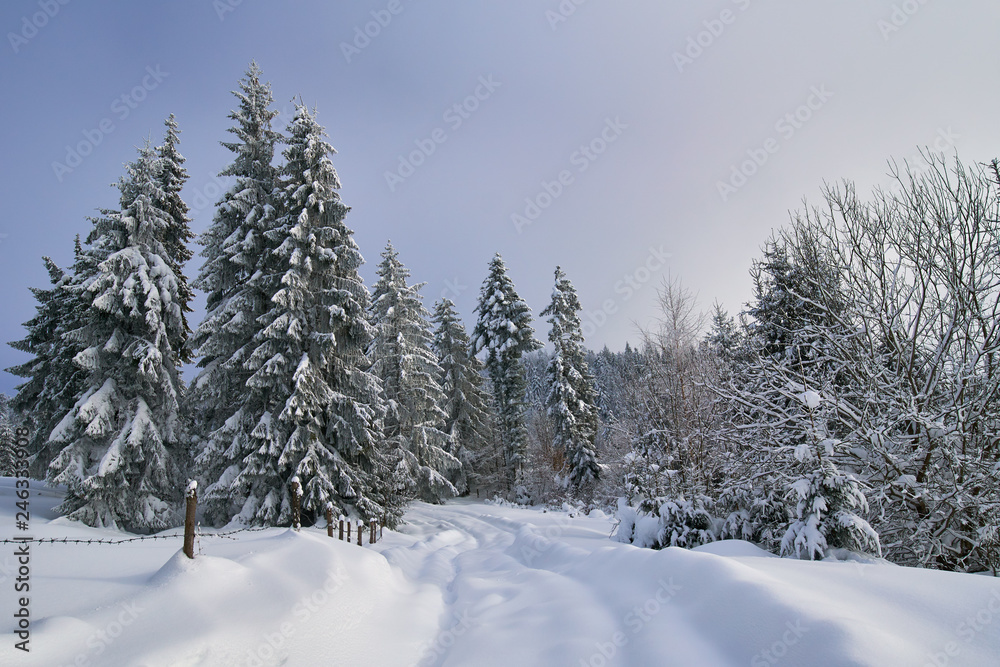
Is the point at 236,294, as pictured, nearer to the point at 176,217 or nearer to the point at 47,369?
the point at 176,217

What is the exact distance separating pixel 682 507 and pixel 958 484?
167 inches

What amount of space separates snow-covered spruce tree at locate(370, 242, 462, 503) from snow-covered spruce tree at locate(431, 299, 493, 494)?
104 inches

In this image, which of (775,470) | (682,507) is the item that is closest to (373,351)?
(682,507)

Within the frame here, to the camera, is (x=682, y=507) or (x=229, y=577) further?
(x=682, y=507)

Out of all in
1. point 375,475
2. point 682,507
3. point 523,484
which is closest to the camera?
point 682,507

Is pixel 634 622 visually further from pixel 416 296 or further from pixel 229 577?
pixel 416 296

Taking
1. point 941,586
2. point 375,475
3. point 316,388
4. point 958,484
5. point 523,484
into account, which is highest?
point 316,388

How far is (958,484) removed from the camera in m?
5.82

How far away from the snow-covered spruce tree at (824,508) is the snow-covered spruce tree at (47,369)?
23180 mm

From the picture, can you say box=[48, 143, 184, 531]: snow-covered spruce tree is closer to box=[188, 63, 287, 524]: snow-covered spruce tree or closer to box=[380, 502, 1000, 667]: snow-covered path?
box=[188, 63, 287, 524]: snow-covered spruce tree

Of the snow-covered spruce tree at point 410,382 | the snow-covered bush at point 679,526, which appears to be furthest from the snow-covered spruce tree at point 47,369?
the snow-covered bush at point 679,526

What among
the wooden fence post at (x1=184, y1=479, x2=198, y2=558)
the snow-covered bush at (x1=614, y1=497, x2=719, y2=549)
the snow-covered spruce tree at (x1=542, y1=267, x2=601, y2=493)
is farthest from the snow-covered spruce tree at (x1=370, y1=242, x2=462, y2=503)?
the wooden fence post at (x1=184, y1=479, x2=198, y2=558)

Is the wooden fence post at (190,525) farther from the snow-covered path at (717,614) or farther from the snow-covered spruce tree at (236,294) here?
the snow-covered spruce tree at (236,294)

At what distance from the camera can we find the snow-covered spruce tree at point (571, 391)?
945 inches
